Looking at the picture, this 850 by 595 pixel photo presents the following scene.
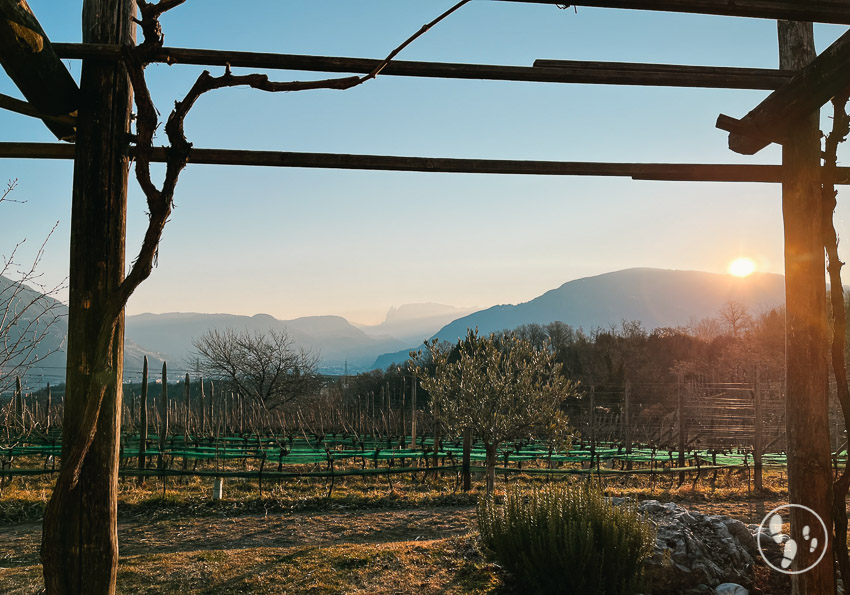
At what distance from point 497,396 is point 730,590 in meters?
5.24

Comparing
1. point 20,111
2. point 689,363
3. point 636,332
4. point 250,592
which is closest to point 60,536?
point 20,111

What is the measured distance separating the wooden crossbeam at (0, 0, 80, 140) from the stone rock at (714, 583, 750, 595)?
18.6 feet

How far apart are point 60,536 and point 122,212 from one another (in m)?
1.39

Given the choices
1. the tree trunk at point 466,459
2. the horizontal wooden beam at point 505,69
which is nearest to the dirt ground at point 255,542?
the tree trunk at point 466,459

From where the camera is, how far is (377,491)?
12.4 meters

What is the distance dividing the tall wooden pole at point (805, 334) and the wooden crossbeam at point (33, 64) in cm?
355

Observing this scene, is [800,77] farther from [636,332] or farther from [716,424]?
[636,332]

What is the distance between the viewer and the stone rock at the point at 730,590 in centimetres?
516

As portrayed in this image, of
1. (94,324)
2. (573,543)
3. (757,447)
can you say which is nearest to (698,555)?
(573,543)

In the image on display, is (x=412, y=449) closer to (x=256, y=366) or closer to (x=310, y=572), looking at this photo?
(x=310, y=572)

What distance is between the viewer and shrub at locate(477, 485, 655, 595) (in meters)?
4.66

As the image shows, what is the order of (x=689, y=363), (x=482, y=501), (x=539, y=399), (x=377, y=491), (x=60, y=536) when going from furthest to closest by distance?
(x=689, y=363) < (x=377, y=491) < (x=539, y=399) < (x=482, y=501) < (x=60, y=536)

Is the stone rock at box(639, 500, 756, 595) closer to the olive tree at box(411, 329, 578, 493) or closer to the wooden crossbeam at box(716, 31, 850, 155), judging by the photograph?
the wooden crossbeam at box(716, 31, 850, 155)

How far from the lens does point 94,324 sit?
275cm
